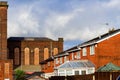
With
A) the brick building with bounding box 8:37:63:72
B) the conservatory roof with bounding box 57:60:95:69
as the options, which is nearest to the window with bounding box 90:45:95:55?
the conservatory roof with bounding box 57:60:95:69

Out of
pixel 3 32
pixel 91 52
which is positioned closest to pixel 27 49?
pixel 3 32

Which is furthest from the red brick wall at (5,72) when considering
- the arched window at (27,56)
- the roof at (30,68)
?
the arched window at (27,56)

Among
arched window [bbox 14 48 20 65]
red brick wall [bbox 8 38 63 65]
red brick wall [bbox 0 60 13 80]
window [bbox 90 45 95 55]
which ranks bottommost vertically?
red brick wall [bbox 0 60 13 80]

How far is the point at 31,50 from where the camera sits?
126m

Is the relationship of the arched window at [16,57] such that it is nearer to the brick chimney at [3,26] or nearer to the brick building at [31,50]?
the brick building at [31,50]

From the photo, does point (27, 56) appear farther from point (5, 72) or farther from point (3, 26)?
point (5, 72)

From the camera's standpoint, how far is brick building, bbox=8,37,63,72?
12369 centimetres

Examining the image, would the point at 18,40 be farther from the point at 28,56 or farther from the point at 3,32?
the point at 3,32

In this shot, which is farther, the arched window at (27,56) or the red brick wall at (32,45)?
the arched window at (27,56)

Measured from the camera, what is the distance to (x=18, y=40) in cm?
12694

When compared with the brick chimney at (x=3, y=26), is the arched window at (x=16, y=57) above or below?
below

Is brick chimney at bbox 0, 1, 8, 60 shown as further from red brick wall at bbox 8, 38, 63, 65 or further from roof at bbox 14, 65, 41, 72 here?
red brick wall at bbox 8, 38, 63, 65

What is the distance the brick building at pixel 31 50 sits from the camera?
12369cm

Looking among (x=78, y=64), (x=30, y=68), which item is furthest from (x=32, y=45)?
(x=78, y=64)
